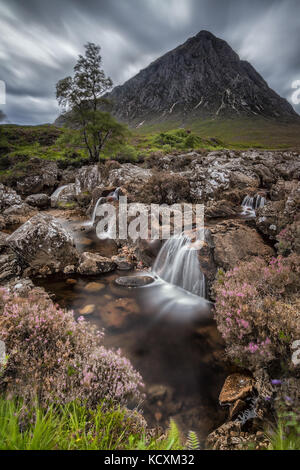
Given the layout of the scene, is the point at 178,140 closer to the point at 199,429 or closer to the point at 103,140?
the point at 103,140

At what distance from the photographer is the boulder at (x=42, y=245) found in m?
8.95

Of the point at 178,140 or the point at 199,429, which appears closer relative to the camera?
the point at 199,429

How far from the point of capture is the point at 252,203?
16.2 meters

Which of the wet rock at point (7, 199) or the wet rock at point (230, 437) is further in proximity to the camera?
the wet rock at point (7, 199)

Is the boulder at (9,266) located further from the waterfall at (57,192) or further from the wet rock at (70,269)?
the waterfall at (57,192)

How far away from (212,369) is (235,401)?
1.07 metres

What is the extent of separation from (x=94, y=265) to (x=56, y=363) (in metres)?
6.73

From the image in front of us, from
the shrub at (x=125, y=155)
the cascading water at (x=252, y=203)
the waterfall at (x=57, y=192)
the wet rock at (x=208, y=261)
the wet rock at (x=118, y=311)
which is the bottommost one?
the wet rock at (x=118, y=311)

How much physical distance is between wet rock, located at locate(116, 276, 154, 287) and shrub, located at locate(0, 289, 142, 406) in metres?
4.94

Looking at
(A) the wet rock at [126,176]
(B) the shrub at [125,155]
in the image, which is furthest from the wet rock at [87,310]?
(B) the shrub at [125,155]

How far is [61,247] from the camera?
375 inches

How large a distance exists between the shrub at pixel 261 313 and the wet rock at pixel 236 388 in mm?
291

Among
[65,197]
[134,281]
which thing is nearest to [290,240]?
[134,281]

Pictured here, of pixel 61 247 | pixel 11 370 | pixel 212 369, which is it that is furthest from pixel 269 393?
pixel 61 247
